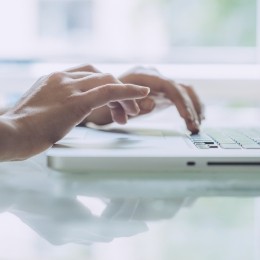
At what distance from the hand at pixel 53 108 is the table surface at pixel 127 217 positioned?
0.14ft

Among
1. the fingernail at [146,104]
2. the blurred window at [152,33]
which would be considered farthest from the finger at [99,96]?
the blurred window at [152,33]

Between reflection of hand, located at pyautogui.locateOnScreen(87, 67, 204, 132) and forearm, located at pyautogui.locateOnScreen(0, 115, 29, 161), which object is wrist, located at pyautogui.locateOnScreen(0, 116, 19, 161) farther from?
reflection of hand, located at pyautogui.locateOnScreen(87, 67, 204, 132)

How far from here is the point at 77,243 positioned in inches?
16.8

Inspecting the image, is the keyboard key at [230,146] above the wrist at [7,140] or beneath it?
beneath

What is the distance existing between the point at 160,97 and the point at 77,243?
1.97 feet

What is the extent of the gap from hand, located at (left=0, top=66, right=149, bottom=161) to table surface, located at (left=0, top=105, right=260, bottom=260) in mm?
43

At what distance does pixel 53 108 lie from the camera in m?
0.71

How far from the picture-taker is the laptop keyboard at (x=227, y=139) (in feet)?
2.40

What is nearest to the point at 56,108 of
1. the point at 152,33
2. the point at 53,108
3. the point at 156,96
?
the point at 53,108

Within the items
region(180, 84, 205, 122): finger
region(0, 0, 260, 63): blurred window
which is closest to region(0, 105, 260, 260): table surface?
region(180, 84, 205, 122): finger

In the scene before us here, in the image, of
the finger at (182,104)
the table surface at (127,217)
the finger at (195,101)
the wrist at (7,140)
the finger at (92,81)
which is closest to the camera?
the table surface at (127,217)

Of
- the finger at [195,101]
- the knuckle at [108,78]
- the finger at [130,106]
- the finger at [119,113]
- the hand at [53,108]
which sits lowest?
the finger at [195,101]

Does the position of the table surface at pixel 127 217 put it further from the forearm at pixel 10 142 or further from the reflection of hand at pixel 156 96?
the reflection of hand at pixel 156 96

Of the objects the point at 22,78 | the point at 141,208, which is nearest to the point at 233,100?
the point at 22,78
